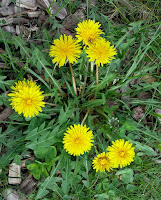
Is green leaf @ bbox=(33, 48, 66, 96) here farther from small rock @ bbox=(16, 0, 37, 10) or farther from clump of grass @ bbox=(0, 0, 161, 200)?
small rock @ bbox=(16, 0, 37, 10)

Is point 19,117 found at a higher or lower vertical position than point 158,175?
higher

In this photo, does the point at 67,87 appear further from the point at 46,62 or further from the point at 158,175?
the point at 158,175

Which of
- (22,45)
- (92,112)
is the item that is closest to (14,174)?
(92,112)

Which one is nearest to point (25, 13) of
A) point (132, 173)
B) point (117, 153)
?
point (117, 153)

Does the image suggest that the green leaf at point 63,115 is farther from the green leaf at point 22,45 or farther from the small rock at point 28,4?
the small rock at point 28,4

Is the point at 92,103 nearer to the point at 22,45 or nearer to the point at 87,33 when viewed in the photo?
the point at 87,33

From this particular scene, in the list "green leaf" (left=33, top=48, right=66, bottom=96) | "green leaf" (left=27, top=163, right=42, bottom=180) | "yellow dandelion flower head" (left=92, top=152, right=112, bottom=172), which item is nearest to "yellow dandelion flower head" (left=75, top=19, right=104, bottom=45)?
"green leaf" (left=33, top=48, right=66, bottom=96)

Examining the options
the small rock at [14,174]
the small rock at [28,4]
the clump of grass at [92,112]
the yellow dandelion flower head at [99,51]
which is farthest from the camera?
the small rock at [28,4]

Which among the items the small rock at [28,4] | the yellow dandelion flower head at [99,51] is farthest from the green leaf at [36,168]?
the small rock at [28,4]
